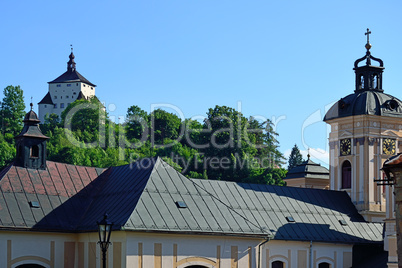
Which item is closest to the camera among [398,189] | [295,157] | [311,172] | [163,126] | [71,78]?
[398,189]

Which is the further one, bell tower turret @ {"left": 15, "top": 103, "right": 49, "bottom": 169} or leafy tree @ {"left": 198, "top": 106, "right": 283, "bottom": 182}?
leafy tree @ {"left": 198, "top": 106, "right": 283, "bottom": 182}

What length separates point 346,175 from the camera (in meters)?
44.5

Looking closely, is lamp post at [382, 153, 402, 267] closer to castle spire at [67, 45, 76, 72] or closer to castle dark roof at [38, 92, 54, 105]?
castle dark roof at [38, 92, 54, 105]

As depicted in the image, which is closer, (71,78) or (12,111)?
(12,111)

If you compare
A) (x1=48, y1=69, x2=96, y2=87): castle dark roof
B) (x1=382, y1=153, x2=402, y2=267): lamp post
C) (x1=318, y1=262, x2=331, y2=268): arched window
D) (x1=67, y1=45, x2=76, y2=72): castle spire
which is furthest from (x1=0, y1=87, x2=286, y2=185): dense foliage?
(x1=382, y1=153, x2=402, y2=267): lamp post

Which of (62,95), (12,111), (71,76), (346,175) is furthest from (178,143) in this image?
(71,76)

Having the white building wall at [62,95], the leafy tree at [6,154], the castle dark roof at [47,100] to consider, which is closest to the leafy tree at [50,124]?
the white building wall at [62,95]

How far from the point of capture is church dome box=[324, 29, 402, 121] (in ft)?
142

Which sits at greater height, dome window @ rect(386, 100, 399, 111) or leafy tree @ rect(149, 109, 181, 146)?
leafy tree @ rect(149, 109, 181, 146)

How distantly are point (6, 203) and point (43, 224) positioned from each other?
1.64 meters

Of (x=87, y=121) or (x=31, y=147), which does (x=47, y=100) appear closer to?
(x=87, y=121)

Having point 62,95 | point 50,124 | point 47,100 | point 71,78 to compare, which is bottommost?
point 50,124

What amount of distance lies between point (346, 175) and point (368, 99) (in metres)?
4.36

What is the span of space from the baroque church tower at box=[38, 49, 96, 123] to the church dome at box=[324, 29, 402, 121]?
95.7m
